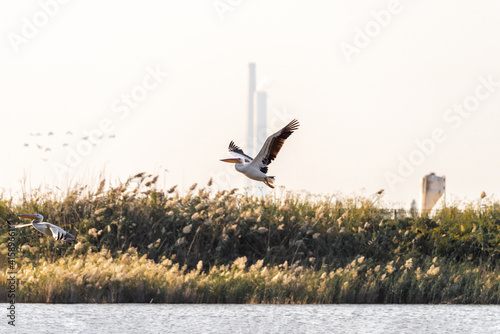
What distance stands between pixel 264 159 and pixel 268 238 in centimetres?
778

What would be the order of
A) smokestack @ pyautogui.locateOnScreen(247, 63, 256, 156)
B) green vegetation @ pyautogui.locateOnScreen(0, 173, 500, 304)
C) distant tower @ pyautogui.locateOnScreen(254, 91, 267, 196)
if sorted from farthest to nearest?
smokestack @ pyautogui.locateOnScreen(247, 63, 256, 156), distant tower @ pyautogui.locateOnScreen(254, 91, 267, 196), green vegetation @ pyautogui.locateOnScreen(0, 173, 500, 304)

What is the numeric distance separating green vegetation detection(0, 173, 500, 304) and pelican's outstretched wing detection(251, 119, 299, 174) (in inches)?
203

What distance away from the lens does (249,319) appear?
6.40m

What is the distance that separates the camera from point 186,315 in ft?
21.7

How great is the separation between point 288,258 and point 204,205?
1.82 meters

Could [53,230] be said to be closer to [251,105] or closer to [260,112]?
[260,112]

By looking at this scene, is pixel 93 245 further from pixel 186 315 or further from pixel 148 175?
pixel 186 315

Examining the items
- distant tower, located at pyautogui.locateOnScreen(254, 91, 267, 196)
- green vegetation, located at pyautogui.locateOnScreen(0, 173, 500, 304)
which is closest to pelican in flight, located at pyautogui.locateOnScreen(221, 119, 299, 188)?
green vegetation, located at pyautogui.locateOnScreen(0, 173, 500, 304)

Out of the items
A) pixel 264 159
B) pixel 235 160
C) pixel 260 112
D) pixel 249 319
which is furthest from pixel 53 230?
pixel 260 112

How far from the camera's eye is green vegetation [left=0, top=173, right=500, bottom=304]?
925 centimetres

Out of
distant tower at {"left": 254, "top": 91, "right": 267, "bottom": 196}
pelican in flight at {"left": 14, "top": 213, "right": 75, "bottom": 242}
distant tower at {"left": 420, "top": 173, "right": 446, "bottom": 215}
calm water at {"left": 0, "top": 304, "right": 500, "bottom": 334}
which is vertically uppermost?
distant tower at {"left": 254, "top": 91, "right": 267, "bottom": 196}

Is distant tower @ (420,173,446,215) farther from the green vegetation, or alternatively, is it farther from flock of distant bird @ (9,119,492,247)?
flock of distant bird @ (9,119,492,247)

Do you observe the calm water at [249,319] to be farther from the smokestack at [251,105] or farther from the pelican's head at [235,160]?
the smokestack at [251,105]

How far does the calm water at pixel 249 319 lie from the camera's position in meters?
6.01
